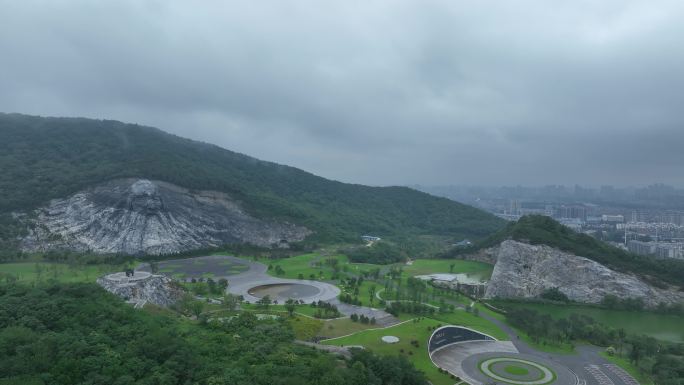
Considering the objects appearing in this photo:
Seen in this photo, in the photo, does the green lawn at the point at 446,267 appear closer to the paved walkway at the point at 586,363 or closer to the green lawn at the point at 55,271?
the paved walkway at the point at 586,363

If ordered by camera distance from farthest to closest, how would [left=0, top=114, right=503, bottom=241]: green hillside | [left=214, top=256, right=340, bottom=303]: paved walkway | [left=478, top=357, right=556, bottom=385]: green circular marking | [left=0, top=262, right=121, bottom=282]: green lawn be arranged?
[left=0, top=114, right=503, bottom=241]: green hillside
[left=0, top=262, right=121, bottom=282]: green lawn
[left=214, top=256, right=340, bottom=303]: paved walkway
[left=478, top=357, right=556, bottom=385]: green circular marking

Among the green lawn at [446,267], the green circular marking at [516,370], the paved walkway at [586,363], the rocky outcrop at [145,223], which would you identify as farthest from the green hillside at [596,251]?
the rocky outcrop at [145,223]

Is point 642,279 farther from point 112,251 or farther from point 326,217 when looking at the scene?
point 112,251

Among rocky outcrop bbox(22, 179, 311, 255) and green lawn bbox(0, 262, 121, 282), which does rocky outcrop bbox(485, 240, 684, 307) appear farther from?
green lawn bbox(0, 262, 121, 282)

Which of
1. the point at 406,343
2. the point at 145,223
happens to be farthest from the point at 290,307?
the point at 145,223

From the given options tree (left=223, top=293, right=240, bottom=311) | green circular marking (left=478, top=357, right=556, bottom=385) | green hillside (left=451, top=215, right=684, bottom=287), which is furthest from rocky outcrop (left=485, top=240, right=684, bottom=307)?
tree (left=223, top=293, right=240, bottom=311)

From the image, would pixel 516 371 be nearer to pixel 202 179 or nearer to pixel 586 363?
pixel 586 363
